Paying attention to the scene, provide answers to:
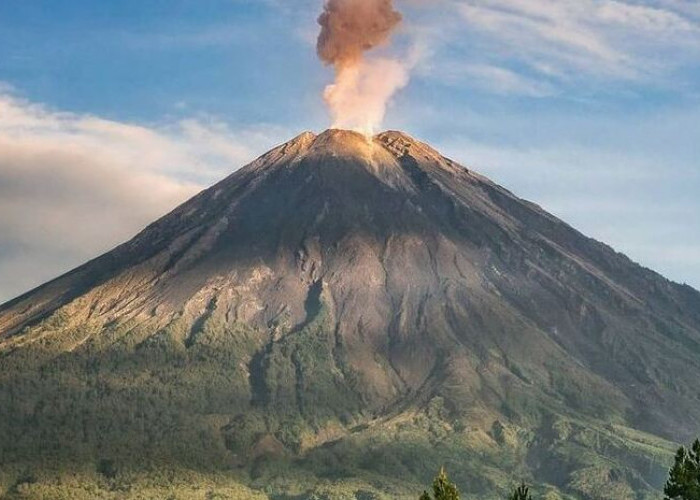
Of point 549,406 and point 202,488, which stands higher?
point 549,406

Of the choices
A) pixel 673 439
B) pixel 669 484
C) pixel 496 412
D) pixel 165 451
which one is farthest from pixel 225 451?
pixel 669 484

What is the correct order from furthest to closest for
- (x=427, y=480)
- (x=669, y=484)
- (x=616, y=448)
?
(x=616, y=448), (x=427, y=480), (x=669, y=484)

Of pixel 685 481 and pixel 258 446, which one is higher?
pixel 258 446

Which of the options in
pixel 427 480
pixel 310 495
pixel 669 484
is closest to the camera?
pixel 669 484

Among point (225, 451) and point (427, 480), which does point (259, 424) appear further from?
point (427, 480)

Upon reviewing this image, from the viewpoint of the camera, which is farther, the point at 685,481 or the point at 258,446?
the point at 258,446

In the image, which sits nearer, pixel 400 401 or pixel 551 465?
pixel 551 465

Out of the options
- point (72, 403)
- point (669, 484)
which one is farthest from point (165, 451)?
point (669, 484)

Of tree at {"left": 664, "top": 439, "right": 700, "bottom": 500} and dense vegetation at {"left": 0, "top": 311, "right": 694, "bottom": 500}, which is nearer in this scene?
tree at {"left": 664, "top": 439, "right": 700, "bottom": 500}

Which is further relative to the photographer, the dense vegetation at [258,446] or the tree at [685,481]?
the dense vegetation at [258,446]
